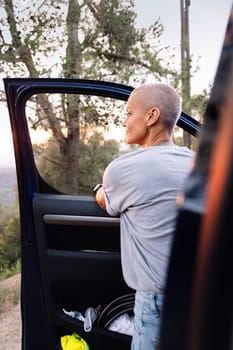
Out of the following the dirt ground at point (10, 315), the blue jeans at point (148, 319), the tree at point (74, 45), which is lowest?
the dirt ground at point (10, 315)

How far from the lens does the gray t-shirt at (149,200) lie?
1.35 m

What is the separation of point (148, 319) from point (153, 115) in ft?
2.15

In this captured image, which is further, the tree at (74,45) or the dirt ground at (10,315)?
the tree at (74,45)

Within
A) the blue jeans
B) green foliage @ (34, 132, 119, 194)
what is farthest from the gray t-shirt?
green foliage @ (34, 132, 119, 194)

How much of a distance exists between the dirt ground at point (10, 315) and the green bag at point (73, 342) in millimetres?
1321

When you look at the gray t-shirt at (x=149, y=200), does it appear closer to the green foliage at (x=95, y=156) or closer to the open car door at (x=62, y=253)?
the open car door at (x=62, y=253)

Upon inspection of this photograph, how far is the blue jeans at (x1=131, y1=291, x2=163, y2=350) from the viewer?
1.40 metres

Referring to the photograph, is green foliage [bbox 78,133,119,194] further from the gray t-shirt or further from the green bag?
the gray t-shirt

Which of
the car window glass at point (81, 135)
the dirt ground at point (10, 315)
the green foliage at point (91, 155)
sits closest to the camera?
the dirt ground at point (10, 315)

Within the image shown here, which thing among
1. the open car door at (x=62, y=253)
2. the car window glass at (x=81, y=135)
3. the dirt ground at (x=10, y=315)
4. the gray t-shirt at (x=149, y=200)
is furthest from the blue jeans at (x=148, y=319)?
the car window glass at (x=81, y=135)

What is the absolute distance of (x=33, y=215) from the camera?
192cm

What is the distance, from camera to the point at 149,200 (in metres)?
1.36

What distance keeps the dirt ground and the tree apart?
55.0 inches

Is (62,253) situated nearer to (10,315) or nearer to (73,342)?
(73,342)
